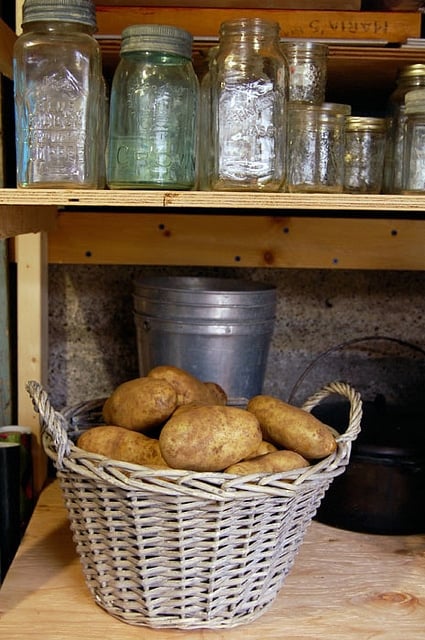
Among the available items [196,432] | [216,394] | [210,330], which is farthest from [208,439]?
[210,330]

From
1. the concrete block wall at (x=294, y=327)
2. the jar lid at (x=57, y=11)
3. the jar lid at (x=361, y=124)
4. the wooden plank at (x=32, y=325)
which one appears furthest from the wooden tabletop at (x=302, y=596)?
the jar lid at (x=57, y=11)

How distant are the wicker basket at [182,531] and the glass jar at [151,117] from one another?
30cm

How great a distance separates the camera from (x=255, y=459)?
1.04 meters

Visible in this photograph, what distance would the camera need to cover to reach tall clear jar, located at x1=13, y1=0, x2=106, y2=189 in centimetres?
105

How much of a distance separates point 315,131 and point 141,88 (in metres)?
0.24

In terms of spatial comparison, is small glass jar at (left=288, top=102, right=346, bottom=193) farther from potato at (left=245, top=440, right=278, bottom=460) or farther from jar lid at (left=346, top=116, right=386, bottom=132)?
potato at (left=245, top=440, right=278, bottom=460)

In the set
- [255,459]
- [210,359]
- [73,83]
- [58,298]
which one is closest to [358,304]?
[210,359]

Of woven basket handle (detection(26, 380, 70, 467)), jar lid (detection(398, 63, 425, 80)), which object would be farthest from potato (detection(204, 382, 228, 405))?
jar lid (detection(398, 63, 425, 80))

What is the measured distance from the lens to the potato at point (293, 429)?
106cm

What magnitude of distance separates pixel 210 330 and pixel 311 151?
14.6 inches

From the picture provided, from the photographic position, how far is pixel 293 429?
1.08 metres

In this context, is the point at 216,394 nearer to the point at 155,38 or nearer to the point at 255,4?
the point at 155,38

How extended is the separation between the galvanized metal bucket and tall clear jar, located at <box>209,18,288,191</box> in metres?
0.32

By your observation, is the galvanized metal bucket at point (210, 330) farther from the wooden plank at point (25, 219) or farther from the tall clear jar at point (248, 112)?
the tall clear jar at point (248, 112)
